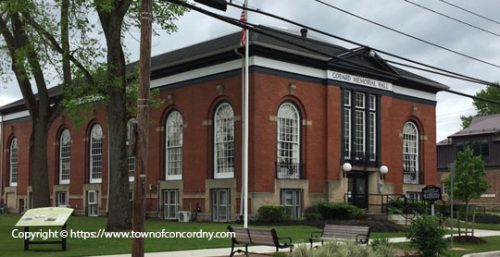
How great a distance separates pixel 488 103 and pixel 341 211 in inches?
2369

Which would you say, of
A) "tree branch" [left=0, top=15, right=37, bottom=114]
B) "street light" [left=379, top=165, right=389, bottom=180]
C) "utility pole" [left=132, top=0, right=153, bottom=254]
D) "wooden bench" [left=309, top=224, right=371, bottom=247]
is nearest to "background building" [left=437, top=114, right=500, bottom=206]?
"street light" [left=379, top=165, right=389, bottom=180]

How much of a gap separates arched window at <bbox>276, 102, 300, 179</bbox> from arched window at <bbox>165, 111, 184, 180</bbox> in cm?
635

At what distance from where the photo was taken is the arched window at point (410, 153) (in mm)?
41688

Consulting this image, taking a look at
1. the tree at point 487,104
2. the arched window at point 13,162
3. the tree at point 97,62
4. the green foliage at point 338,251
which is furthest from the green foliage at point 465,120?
the green foliage at point 338,251

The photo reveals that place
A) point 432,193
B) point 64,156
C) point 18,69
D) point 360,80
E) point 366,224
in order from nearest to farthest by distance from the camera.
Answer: point 432,193, point 18,69, point 366,224, point 360,80, point 64,156

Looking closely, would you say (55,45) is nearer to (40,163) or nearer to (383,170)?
(40,163)

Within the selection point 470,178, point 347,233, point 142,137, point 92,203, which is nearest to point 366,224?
point 470,178

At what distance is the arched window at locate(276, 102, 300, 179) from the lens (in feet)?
113

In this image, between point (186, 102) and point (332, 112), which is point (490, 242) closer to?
point (332, 112)

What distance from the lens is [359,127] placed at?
37906 mm

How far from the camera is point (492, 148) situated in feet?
201

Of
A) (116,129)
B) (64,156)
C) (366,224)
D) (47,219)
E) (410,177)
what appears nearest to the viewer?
(47,219)

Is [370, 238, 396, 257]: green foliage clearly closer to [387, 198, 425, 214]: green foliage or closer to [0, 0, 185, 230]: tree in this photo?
[0, 0, 185, 230]: tree

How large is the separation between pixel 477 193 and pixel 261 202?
11.2m
